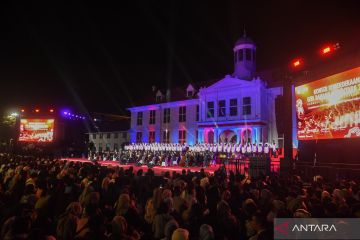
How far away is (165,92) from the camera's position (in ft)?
131

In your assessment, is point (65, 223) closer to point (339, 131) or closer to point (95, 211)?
point (95, 211)

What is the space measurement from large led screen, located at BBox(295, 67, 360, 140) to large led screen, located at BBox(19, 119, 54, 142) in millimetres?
31653

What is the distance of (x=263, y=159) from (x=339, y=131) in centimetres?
440

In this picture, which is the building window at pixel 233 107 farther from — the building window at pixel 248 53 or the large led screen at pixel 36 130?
the large led screen at pixel 36 130

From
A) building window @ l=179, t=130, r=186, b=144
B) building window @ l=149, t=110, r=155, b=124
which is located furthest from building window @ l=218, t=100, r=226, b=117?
building window @ l=149, t=110, r=155, b=124

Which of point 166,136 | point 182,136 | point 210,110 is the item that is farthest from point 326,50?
point 166,136

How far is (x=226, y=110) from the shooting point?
30469mm

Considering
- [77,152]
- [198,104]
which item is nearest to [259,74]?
[198,104]

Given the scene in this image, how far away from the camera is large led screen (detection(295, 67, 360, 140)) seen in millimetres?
13742

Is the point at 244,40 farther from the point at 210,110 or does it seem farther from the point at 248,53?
the point at 210,110

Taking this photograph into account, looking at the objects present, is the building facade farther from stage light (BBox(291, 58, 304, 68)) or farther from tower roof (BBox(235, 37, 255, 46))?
stage light (BBox(291, 58, 304, 68))

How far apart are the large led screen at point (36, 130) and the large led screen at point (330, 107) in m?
31.7

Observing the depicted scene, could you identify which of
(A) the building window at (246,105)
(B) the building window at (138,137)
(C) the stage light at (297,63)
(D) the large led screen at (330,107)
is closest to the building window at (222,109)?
(A) the building window at (246,105)

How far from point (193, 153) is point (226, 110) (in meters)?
8.05
